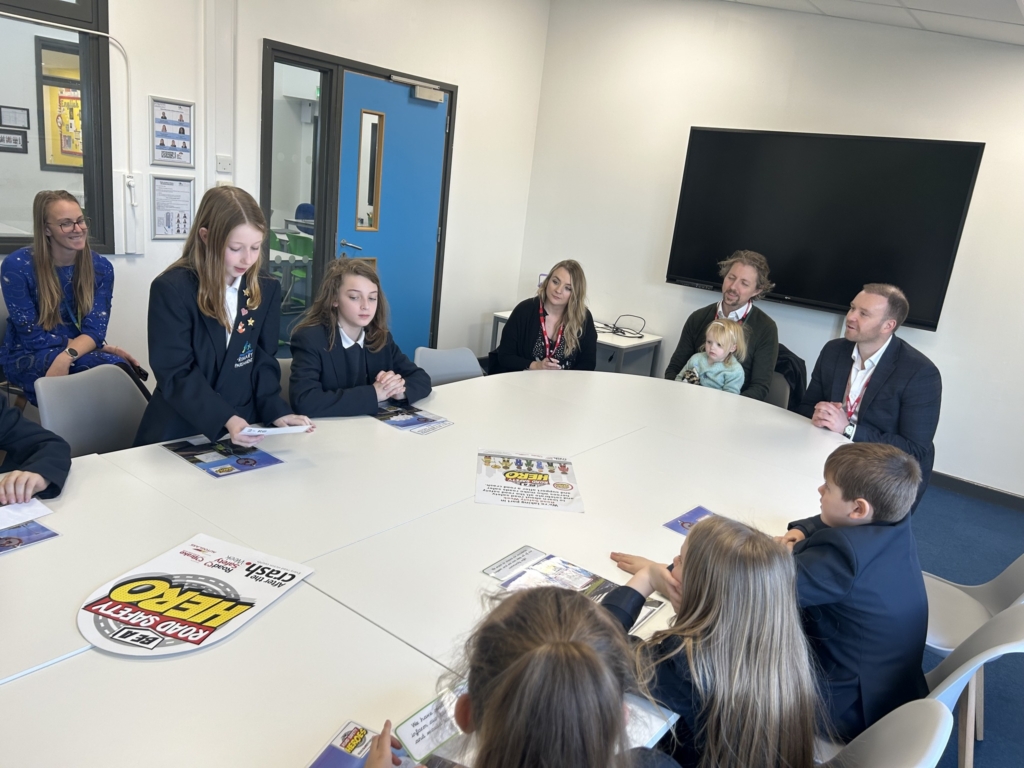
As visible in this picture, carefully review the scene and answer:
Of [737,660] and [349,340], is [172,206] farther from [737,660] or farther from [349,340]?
[737,660]

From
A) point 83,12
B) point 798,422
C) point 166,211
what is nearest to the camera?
point 798,422

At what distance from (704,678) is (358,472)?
1.13 m

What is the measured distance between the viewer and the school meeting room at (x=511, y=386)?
1.21 meters

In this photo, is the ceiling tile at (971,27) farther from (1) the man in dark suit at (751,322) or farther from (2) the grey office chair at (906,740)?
(2) the grey office chair at (906,740)

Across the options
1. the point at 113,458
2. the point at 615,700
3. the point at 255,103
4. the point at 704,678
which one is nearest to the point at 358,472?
the point at 113,458

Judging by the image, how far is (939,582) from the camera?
2434mm

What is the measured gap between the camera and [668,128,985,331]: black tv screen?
13.8ft

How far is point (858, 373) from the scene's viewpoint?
3.09 meters

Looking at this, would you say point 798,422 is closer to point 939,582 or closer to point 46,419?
point 939,582

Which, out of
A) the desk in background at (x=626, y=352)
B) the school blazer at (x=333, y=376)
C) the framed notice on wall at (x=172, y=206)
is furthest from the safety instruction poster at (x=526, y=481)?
the desk in background at (x=626, y=352)

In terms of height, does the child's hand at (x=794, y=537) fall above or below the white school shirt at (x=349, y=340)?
below

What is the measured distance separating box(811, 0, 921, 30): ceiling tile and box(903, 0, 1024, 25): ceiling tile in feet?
0.81

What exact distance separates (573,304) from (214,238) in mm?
2018

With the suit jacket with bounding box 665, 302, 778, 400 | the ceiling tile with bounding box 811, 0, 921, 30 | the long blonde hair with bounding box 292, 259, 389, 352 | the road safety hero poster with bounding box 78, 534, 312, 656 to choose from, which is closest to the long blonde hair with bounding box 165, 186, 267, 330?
the long blonde hair with bounding box 292, 259, 389, 352
